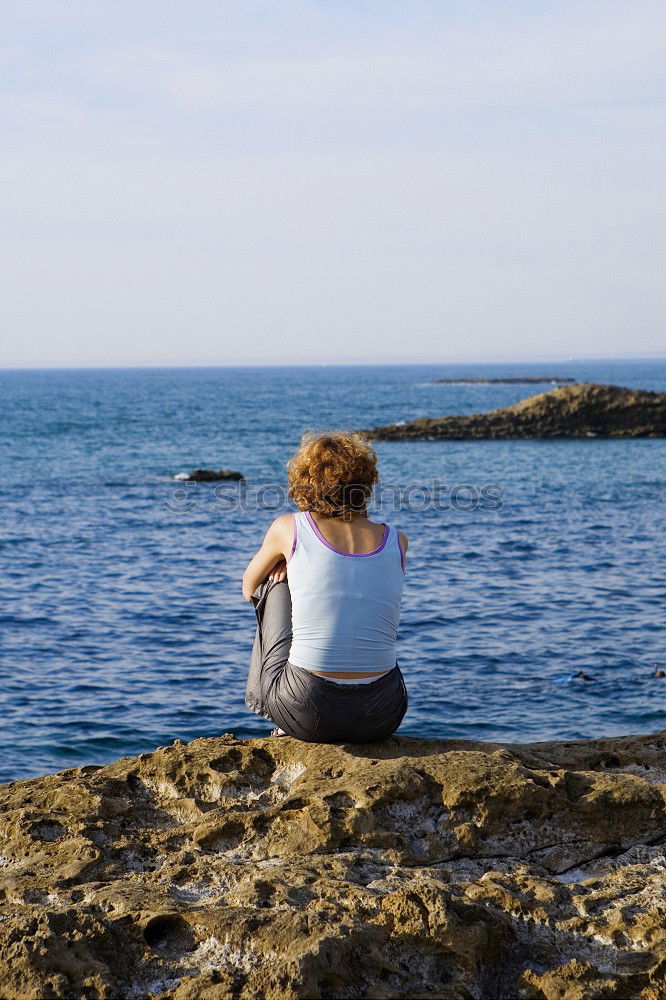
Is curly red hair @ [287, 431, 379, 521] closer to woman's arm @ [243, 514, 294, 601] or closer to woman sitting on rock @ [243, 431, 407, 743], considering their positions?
woman sitting on rock @ [243, 431, 407, 743]

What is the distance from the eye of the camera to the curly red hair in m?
4.74

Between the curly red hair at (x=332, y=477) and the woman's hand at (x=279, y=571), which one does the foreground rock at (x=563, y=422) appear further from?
the curly red hair at (x=332, y=477)

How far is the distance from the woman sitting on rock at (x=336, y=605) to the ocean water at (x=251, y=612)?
511cm

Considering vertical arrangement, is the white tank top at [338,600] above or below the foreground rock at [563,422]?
above

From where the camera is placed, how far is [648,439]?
4472 centimetres

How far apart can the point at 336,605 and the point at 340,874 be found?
1380mm

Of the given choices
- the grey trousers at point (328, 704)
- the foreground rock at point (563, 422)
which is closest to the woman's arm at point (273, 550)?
the grey trousers at point (328, 704)

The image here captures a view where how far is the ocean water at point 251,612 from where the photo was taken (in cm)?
1031

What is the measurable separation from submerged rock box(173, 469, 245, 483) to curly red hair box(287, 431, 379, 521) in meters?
26.7

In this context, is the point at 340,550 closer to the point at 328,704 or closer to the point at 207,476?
the point at 328,704

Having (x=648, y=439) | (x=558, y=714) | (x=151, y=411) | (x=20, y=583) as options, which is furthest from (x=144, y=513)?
(x=151, y=411)

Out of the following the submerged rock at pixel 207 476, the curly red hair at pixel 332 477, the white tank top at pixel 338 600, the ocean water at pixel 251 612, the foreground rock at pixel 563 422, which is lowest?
the ocean water at pixel 251 612

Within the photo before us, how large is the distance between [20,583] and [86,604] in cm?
215

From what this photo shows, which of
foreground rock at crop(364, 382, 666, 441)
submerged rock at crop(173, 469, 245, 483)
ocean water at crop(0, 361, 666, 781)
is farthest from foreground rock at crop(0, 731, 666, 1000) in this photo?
foreground rock at crop(364, 382, 666, 441)
